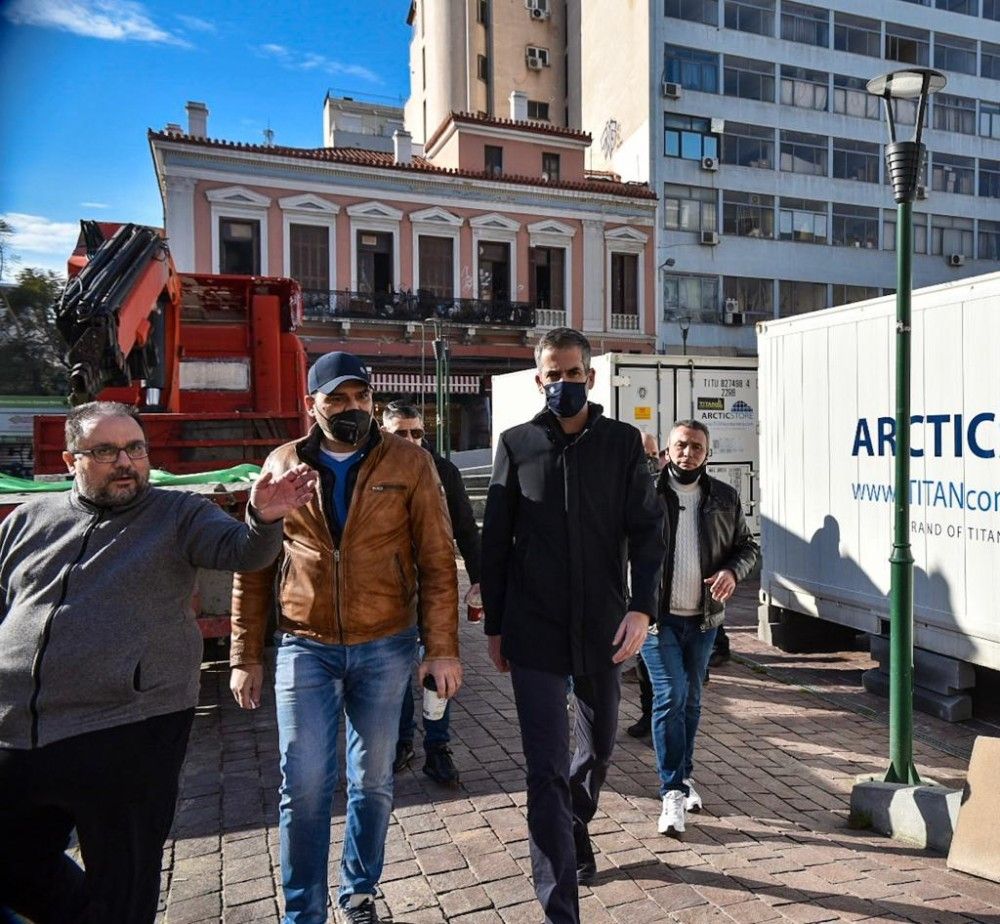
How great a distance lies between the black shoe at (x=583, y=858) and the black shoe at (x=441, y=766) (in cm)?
110

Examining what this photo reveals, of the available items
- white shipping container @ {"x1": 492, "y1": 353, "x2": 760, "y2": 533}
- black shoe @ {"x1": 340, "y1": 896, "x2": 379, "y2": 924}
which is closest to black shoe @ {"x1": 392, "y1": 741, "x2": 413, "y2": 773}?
black shoe @ {"x1": 340, "y1": 896, "x2": 379, "y2": 924}

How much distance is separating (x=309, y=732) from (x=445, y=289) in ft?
88.4

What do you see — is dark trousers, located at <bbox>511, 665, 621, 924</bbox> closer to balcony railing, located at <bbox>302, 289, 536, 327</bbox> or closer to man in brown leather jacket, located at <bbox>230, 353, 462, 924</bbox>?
man in brown leather jacket, located at <bbox>230, 353, 462, 924</bbox>

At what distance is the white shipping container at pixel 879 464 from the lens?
5473 millimetres

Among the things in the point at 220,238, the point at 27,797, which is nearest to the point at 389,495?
the point at 27,797

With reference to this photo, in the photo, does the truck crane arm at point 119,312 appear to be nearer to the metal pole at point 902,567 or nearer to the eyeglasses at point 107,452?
the eyeglasses at point 107,452

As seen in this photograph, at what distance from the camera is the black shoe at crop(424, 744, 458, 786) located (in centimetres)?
430

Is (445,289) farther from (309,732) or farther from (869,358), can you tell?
(309,732)

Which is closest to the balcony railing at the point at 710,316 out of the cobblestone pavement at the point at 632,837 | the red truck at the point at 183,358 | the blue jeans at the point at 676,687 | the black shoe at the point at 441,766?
the red truck at the point at 183,358

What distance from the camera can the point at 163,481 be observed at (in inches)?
196

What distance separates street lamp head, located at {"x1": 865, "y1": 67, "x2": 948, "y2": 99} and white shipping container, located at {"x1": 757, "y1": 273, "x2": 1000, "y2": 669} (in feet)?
4.99

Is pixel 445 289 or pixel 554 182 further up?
pixel 554 182

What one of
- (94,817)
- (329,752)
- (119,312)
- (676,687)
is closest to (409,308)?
(119,312)

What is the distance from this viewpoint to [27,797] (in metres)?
2.37
